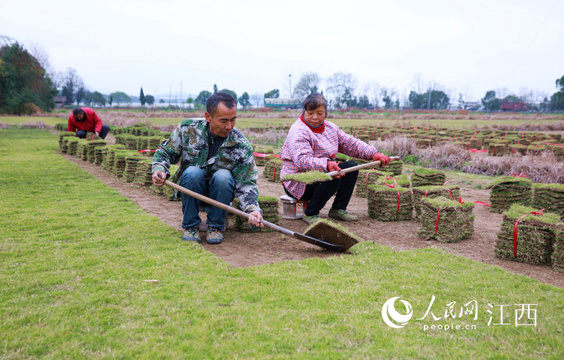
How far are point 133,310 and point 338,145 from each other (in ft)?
12.5

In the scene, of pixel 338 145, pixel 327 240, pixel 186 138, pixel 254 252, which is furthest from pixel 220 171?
pixel 338 145

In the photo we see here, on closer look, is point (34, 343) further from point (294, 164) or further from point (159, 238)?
point (294, 164)

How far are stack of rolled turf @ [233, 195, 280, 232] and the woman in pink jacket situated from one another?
1.46 feet

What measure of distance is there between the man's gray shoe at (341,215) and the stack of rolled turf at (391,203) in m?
0.37

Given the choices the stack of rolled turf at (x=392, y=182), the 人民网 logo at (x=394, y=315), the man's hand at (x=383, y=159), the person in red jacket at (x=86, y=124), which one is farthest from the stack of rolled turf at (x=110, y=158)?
the 人民网 logo at (x=394, y=315)

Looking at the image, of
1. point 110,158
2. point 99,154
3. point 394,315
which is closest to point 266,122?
point 99,154

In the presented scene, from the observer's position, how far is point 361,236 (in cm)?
502

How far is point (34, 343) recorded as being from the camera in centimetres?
247

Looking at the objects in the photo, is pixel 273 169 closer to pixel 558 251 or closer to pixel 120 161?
pixel 120 161

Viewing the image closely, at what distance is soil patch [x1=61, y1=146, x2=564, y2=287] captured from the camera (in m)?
4.07

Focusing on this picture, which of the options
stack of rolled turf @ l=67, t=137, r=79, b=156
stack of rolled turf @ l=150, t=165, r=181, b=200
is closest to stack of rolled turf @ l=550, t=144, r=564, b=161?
stack of rolled turf @ l=150, t=165, r=181, b=200

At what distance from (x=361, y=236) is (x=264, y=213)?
4.18 feet

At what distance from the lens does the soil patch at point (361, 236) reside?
4066mm

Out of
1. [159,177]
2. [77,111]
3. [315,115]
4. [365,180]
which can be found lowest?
[365,180]
